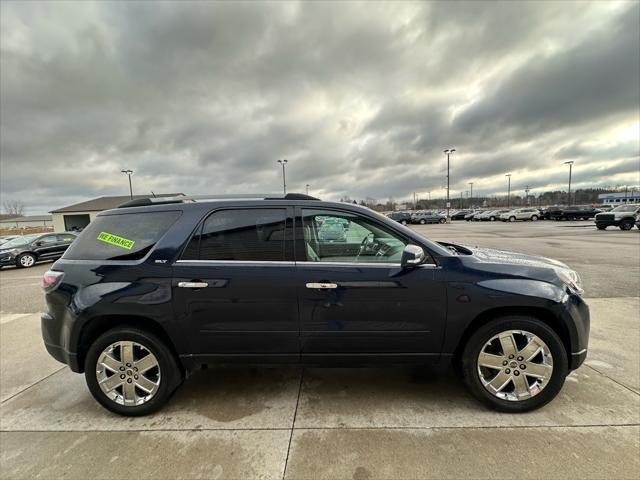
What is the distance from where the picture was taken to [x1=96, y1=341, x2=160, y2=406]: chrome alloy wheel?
8.67 ft

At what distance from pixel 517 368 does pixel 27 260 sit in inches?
668

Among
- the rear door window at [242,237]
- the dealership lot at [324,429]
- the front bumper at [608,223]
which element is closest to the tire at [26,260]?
the dealership lot at [324,429]

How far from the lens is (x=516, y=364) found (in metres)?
2.56

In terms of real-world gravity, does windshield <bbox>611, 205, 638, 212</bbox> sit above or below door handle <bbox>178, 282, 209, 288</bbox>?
above

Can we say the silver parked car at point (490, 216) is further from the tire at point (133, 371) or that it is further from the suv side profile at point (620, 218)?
the tire at point (133, 371)

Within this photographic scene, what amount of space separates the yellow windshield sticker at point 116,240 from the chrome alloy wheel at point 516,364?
3.21m

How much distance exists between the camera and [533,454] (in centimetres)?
213

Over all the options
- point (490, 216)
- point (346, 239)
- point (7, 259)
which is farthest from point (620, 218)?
point (7, 259)

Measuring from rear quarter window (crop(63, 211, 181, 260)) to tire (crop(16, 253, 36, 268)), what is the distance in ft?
44.8

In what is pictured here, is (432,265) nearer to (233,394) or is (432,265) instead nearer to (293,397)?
(293,397)

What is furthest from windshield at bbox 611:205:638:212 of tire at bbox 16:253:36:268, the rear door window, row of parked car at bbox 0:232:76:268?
tire at bbox 16:253:36:268

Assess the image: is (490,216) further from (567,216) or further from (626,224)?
(626,224)

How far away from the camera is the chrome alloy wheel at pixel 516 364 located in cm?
254

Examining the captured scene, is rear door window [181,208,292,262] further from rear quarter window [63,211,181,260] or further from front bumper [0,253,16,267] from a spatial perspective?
→ front bumper [0,253,16,267]
